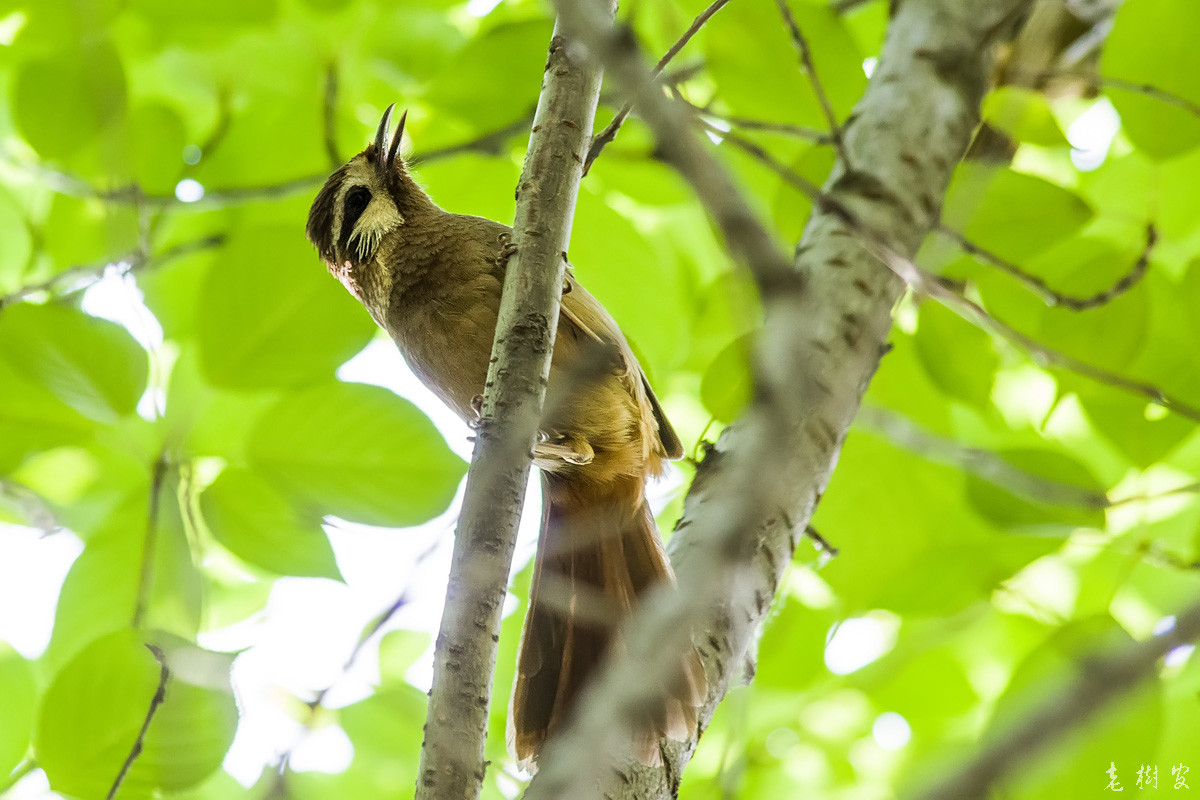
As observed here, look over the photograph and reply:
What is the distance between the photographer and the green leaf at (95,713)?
155 cm

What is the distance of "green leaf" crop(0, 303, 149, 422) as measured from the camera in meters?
1.82

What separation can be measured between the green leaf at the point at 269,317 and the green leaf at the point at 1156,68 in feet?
5.01

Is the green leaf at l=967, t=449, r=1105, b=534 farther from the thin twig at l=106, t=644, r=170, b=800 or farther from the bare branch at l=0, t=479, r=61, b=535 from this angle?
the bare branch at l=0, t=479, r=61, b=535

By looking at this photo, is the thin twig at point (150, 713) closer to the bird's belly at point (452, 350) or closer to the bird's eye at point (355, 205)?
the bird's belly at point (452, 350)

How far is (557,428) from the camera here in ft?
7.97

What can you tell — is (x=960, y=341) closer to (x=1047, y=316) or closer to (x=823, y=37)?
(x=1047, y=316)

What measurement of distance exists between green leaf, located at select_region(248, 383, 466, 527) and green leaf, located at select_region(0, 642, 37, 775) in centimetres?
53

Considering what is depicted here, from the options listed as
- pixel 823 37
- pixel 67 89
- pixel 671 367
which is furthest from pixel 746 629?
pixel 67 89

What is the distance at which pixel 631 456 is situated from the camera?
2.49 m

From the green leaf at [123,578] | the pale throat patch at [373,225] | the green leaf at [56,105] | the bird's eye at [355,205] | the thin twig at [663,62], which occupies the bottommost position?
the green leaf at [123,578]

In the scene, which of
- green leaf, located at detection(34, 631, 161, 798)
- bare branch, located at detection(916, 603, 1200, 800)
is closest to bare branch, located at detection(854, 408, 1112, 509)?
bare branch, located at detection(916, 603, 1200, 800)

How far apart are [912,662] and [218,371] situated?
1.78 metres

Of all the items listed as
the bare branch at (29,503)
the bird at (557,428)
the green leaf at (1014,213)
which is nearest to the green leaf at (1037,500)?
the green leaf at (1014,213)

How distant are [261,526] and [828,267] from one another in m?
1.22
